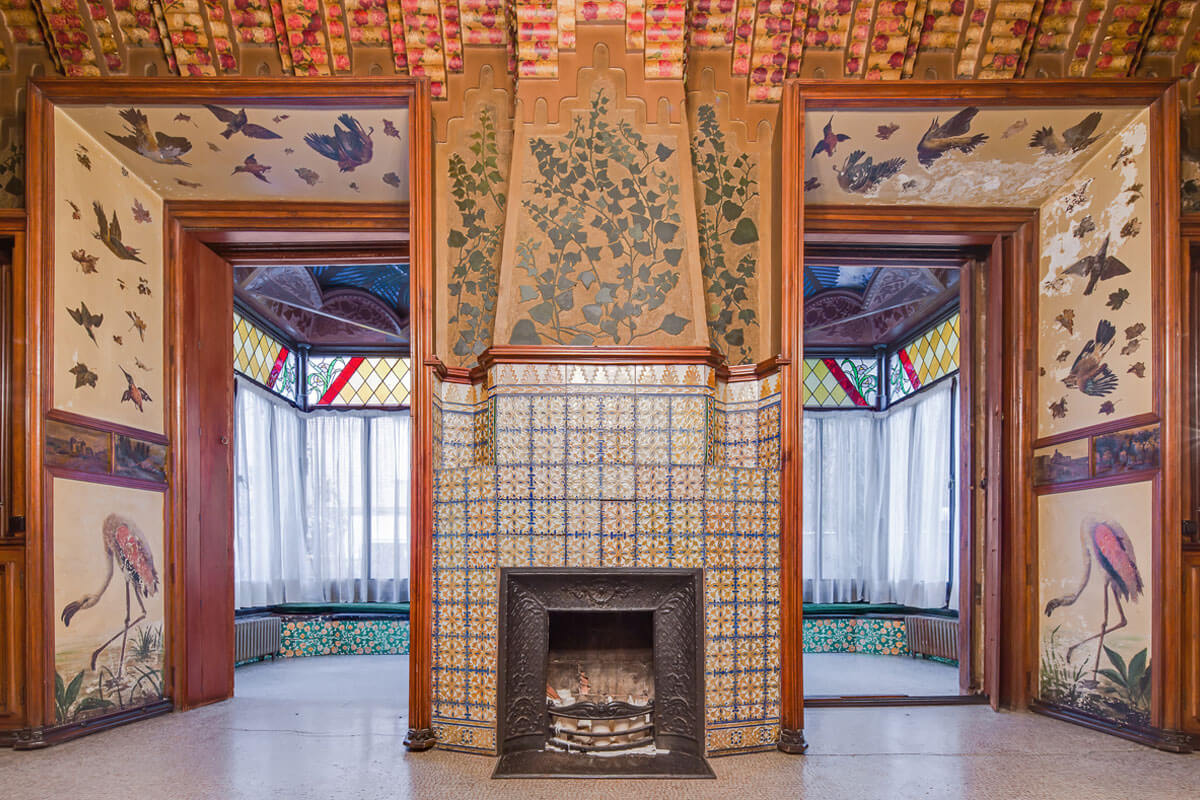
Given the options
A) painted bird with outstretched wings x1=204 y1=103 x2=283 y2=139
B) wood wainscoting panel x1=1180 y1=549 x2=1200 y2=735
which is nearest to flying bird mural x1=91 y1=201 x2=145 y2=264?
painted bird with outstretched wings x1=204 y1=103 x2=283 y2=139

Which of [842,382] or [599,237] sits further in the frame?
[842,382]

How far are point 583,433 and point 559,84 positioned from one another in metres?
1.65

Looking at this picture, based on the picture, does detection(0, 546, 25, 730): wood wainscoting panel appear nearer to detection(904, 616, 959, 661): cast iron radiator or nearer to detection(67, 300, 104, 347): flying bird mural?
detection(67, 300, 104, 347): flying bird mural

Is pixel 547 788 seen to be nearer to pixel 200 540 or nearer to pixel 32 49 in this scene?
pixel 200 540

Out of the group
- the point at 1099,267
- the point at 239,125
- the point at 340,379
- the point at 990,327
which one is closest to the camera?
the point at 239,125

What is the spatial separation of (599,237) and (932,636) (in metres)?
4.61

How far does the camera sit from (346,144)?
3.90 m

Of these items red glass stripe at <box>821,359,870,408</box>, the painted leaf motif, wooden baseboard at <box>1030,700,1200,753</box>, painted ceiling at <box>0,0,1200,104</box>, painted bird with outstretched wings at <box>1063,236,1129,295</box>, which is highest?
painted ceiling at <box>0,0,1200,104</box>

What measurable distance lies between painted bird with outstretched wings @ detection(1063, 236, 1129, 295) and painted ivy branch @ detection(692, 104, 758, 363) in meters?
1.65

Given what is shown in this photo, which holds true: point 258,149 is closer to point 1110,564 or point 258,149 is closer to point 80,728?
point 80,728

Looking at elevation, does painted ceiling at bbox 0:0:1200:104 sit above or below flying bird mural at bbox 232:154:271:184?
above

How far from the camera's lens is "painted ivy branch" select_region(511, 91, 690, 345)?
3555 millimetres

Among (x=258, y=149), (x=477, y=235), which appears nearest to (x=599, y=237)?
(x=477, y=235)

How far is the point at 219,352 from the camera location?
4676 mm
